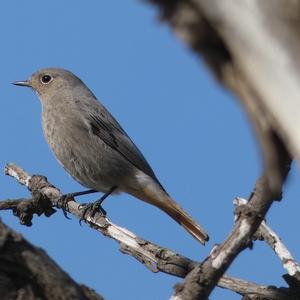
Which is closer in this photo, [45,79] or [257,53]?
[257,53]

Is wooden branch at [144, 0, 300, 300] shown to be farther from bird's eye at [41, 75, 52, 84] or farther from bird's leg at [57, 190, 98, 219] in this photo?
bird's eye at [41, 75, 52, 84]

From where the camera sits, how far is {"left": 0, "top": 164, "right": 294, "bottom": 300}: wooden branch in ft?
13.8

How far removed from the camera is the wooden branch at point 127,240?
421 cm

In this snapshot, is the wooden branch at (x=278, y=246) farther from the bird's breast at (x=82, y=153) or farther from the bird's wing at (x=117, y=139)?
the bird's wing at (x=117, y=139)

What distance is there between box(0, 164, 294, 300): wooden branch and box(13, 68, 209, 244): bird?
838mm

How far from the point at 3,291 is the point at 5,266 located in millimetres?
105

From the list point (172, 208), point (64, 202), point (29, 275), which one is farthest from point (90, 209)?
point (29, 275)

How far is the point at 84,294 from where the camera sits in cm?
304

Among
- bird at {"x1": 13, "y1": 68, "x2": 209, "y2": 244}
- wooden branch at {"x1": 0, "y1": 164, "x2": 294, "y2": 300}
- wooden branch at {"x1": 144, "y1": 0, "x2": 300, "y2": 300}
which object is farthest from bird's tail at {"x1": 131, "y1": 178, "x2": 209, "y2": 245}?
wooden branch at {"x1": 144, "y1": 0, "x2": 300, "y2": 300}

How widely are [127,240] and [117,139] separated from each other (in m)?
3.82

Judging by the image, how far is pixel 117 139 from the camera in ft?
29.1

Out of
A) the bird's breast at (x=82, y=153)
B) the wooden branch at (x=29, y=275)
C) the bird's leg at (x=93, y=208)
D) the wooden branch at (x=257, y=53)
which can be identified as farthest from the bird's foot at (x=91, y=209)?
the wooden branch at (x=257, y=53)

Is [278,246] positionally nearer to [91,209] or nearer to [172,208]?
[91,209]

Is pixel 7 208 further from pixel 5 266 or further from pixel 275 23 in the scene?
pixel 275 23
